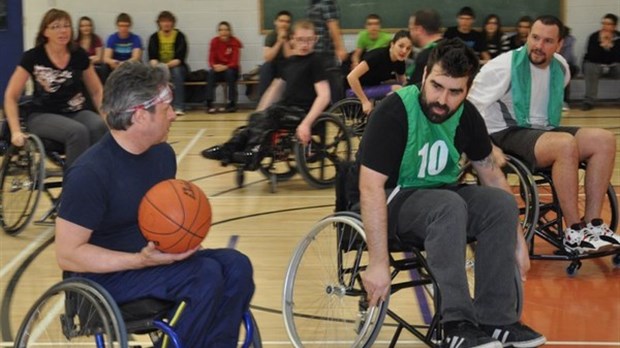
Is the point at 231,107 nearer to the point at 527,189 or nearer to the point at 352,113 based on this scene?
the point at 352,113

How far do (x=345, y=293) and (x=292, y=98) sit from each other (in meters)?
3.05

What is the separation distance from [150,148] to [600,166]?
2277 millimetres

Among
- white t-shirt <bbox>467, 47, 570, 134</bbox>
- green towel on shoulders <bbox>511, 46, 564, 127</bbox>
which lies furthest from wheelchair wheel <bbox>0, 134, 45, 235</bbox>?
green towel on shoulders <bbox>511, 46, 564, 127</bbox>

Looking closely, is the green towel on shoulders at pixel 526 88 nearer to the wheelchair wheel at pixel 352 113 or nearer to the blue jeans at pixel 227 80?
the wheelchair wheel at pixel 352 113

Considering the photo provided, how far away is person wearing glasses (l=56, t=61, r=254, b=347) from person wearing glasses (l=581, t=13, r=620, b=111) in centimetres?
813

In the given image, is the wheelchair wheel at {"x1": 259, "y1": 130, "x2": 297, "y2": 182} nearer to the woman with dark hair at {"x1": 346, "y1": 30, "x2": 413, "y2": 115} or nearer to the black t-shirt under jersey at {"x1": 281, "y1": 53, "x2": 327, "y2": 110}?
the black t-shirt under jersey at {"x1": 281, "y1": 53, "x2": 327, "y2": 110}

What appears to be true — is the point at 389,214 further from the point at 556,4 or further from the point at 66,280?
the point at 556,4

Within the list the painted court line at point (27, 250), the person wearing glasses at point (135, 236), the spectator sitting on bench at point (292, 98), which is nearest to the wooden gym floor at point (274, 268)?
the painted court line at point (27, 250)

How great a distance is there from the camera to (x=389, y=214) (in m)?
3.24

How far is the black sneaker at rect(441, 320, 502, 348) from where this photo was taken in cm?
298

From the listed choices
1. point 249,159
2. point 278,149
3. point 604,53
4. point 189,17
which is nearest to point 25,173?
point 249,159

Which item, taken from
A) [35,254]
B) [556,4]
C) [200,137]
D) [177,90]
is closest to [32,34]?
[177,90]

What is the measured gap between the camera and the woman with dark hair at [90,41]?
10578 mm

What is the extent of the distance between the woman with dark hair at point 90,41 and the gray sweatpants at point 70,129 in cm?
519
